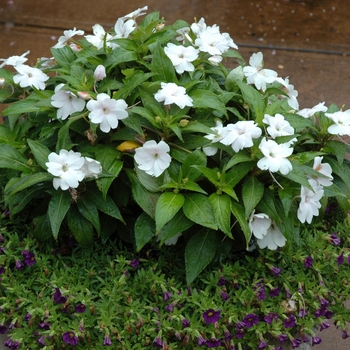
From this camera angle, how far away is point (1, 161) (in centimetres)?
203

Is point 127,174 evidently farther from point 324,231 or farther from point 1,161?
point 324,231

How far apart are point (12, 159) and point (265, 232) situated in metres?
0.86

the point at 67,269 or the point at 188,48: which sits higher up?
the point at 188,48

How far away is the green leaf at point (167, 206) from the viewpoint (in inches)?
72.8

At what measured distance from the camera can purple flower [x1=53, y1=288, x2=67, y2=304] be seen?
1.94m

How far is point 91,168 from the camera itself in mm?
1913

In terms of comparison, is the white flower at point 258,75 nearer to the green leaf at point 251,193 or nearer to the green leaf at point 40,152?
the green leaf at point 251,193

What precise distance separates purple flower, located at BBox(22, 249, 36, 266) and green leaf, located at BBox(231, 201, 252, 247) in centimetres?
68

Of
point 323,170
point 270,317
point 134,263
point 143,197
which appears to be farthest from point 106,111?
point 270,317

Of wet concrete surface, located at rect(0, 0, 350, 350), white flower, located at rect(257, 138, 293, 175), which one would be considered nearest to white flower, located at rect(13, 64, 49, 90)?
white flower, located at rect(257, 138, 293, 175)

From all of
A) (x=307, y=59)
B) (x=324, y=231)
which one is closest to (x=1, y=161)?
(x=324, y=231)

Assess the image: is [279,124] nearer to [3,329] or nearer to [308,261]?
[308,261]

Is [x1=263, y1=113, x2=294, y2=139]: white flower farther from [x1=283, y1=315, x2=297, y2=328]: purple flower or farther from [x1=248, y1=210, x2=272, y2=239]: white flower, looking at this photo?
[x1=283, y1=315, x2=297, y2=328]: purple flower

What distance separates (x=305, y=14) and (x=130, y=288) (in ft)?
11.3
